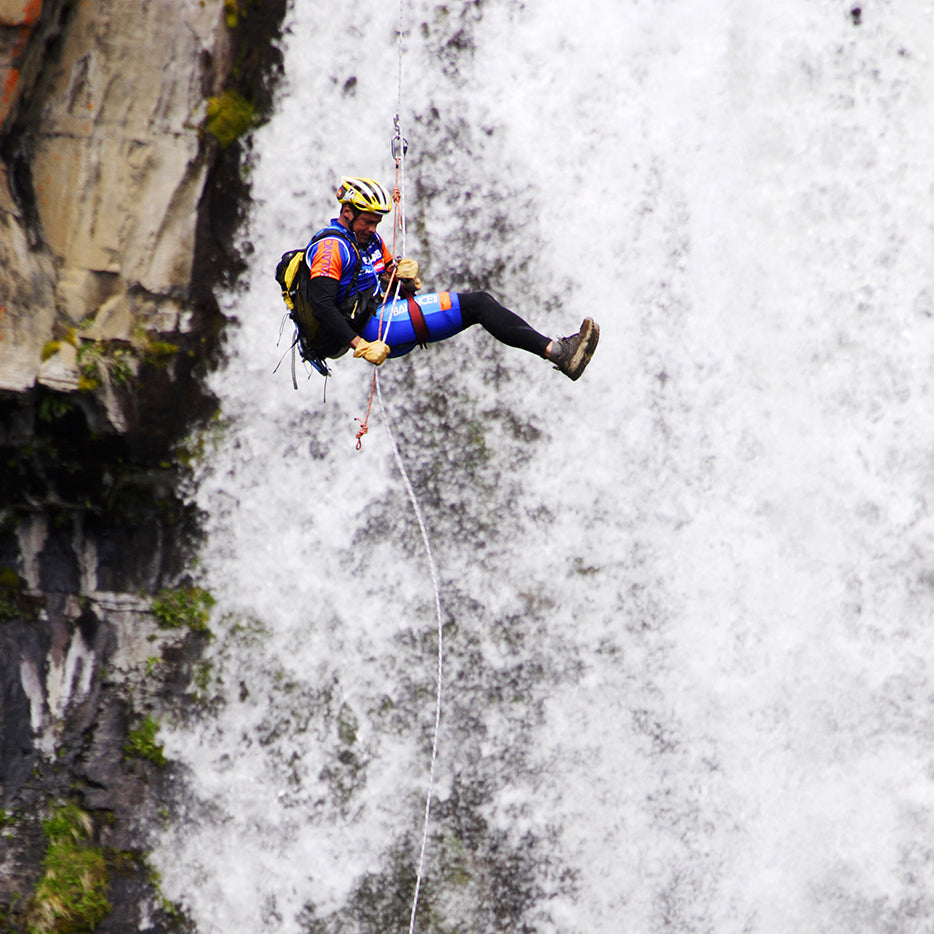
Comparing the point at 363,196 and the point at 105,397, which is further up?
the point at 363,196

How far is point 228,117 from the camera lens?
6336 mm

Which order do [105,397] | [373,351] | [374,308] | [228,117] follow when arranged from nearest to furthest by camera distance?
[373,351] → [374,308] → [105,397] → [228,117]

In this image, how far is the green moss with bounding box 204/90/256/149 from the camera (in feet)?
20.7

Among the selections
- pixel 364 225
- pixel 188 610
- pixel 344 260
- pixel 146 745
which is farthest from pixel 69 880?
pixel 364 225

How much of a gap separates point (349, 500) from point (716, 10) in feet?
14.7

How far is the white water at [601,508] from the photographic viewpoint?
636 centimetres

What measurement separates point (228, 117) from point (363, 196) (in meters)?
1.88

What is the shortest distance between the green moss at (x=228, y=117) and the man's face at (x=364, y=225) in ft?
5.95

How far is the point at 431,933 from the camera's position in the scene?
20.9 feet

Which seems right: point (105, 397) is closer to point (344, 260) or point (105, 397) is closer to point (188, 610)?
point (188, 610)

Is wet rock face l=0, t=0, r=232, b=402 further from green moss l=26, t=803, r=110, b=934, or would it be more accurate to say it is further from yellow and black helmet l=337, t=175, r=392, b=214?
green moss l=26, t=803, r=110, b=934

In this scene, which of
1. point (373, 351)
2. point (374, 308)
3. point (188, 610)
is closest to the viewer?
point (373, 351)

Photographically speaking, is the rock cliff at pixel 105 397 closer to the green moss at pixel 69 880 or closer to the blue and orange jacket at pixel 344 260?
the green moss at pixel 69 880

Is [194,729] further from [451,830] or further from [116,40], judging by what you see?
[116,40]
